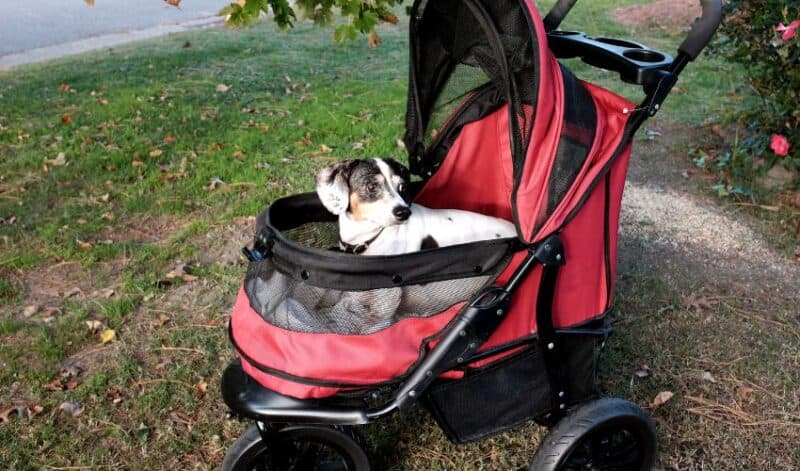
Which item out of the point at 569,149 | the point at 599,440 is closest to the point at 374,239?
the point at 569,149

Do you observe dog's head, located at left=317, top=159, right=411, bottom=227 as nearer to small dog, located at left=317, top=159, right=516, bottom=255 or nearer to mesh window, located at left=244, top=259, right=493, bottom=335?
small dog, located at left=317, top=159, right=516, bottom=255

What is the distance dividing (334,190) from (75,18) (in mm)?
10049

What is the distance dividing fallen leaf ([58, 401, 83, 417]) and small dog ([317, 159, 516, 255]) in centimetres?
137

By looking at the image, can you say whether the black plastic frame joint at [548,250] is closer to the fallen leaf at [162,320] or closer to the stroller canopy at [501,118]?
the stroller canopy at [501,118]

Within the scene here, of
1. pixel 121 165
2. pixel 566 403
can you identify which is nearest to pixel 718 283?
pixel 566 403

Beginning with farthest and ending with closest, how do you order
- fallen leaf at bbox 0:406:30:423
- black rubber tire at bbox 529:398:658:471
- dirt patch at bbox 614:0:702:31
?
dirt patch at bbox 614:0:702:31 < fallen leaf at bbox 0:406:30:423 < black rubber tire at bbox 529:398:658:471

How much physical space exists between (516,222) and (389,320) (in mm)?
463

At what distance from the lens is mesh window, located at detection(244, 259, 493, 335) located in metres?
1.87

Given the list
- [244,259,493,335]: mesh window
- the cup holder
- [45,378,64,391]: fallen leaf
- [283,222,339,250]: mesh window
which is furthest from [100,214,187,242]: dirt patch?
the cup holder

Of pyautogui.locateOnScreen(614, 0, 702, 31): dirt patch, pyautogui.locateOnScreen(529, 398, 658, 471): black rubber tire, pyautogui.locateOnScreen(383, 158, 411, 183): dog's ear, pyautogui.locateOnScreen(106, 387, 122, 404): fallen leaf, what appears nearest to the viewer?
pyautogui.locateOnScreen(529, 398, 658, 471): black rubber tire

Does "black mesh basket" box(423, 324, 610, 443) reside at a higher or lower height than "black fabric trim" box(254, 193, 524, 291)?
lower

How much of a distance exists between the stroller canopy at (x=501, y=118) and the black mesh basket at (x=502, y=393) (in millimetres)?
463

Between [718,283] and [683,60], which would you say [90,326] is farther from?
[718,283]

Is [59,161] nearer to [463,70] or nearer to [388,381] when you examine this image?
[463,70]
